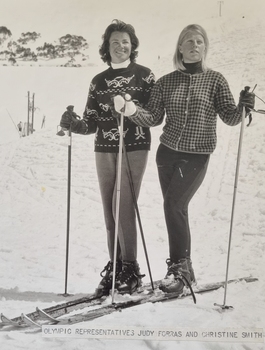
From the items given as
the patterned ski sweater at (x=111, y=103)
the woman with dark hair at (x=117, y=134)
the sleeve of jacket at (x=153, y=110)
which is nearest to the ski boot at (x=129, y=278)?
the woman with dark hair at (x=117, y=134)

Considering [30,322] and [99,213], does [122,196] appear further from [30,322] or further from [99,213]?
[30,322]

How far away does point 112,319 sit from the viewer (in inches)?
75.6

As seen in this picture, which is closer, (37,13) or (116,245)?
(116,245)

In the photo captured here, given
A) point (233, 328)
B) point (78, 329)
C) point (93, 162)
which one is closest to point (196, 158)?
point (93, 162)

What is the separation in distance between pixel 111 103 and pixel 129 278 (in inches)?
31.9

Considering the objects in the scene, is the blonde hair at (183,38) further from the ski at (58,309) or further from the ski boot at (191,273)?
the ski at (58,309)

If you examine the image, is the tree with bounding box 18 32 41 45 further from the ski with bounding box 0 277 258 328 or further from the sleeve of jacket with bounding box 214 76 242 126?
the ski with bounding box 0 277 258 328

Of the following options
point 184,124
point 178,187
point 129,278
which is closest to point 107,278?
point 129,278

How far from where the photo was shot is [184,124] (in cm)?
192

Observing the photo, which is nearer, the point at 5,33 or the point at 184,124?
the point at 184,124

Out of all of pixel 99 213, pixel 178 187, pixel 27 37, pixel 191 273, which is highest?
pixel 27 37

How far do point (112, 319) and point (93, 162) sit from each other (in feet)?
2.38

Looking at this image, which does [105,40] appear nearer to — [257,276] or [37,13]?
[37,13]

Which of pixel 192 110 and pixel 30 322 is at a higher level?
pixel 192 110
